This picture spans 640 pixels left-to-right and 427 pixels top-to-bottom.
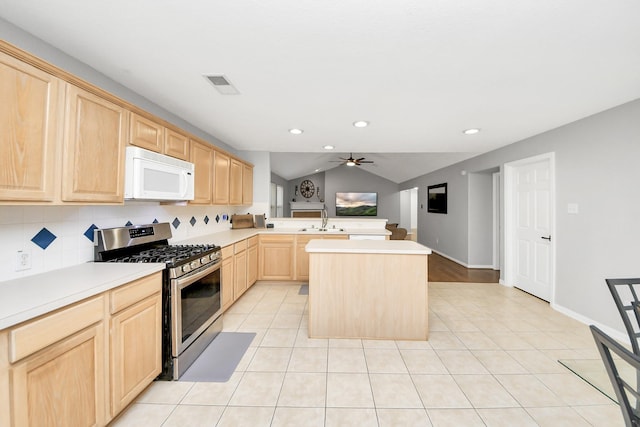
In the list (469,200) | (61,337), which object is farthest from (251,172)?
(469,200)

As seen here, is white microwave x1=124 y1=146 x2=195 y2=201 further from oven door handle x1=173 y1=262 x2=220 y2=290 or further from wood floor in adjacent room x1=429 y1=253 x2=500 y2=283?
wood floor in adjacent room x1=429 y1=253 x2=500 y2=283

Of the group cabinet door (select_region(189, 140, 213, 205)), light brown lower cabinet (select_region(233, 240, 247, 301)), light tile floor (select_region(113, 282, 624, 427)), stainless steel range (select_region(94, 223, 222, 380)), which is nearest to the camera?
light tile floor (select_region(113, 282, 624, 427))

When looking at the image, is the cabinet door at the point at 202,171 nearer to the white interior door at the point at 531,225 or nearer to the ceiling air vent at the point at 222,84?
the ceiling air vent at the point at 222,84

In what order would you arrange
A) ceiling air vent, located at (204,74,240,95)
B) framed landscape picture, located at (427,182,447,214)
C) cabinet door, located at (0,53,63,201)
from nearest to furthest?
cabinet door, located at (0,53,63,201) → ceiling air vent, located at (204,74,240,95) → framed landscape picture, located at (427,182,447,214)

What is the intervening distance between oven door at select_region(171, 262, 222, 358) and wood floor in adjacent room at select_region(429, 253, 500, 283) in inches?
142

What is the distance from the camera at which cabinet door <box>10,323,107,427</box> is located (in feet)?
3.60

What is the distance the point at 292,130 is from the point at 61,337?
9.76ft

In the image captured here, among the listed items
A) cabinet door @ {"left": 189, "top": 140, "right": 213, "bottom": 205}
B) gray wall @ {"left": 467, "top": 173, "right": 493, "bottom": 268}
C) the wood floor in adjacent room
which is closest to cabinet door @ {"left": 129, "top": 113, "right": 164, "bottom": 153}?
cabinet door @ {"left": 189, "top": 140, "right": 213, "bottom": 205}

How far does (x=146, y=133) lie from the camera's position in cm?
218

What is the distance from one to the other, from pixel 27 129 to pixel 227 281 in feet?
7.30

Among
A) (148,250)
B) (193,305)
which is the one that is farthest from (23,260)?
(193,305)

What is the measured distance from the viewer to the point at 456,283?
4535mm

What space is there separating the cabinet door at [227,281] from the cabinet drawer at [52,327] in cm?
166

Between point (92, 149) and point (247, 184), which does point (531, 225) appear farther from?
point (92, 149)
